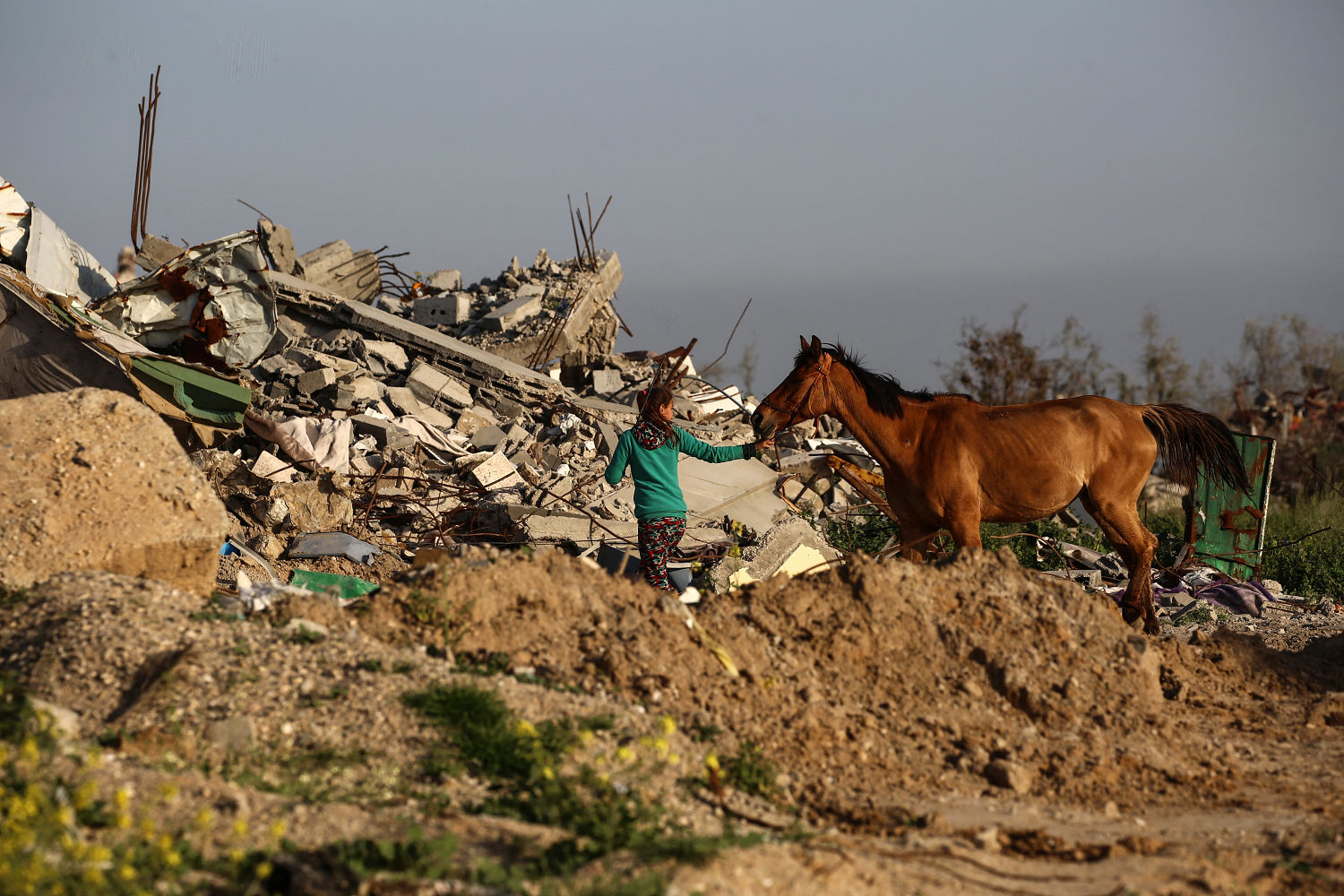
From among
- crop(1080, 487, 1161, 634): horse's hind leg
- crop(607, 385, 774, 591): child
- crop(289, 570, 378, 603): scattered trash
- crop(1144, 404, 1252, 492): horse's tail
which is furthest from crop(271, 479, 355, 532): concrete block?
crop(1144, 404, 1252, 492): horse's tail

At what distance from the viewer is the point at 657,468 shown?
6848mm

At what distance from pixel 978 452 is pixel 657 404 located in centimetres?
251

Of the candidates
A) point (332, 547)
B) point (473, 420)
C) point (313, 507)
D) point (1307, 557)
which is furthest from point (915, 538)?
point (473, 420)

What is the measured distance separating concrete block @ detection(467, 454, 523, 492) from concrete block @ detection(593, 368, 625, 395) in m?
3.54

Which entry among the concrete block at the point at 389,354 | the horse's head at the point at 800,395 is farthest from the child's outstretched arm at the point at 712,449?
the concrete block at the point at 389,354

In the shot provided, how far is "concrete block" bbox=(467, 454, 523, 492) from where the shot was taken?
36.6ft

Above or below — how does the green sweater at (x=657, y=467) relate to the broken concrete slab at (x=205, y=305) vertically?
below

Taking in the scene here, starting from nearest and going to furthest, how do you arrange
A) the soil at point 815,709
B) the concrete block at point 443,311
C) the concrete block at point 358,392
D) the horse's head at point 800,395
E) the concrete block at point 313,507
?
the soil at point 815,709 → the horse's head at point 800,395 → the concrete block at point 313,507 → the concrete block at point 358,392 → the concrete block at point 443,311

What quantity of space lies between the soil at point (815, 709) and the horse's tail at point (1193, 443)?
222 cm

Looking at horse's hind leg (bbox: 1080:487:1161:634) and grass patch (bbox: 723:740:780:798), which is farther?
horse's hind leg (bbox: 1080:487:1161:634)

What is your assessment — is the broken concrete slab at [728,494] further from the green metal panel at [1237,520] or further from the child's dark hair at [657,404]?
the green metal panel at [1237,520]

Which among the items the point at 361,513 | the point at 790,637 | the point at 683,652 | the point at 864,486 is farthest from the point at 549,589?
the point at 864,486

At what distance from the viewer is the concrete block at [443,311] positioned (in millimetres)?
16203

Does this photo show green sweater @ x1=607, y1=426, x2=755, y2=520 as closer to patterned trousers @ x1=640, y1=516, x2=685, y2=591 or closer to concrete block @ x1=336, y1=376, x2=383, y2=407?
patterned trousers @ x1=640, y1=516, x2=685, y2=591
